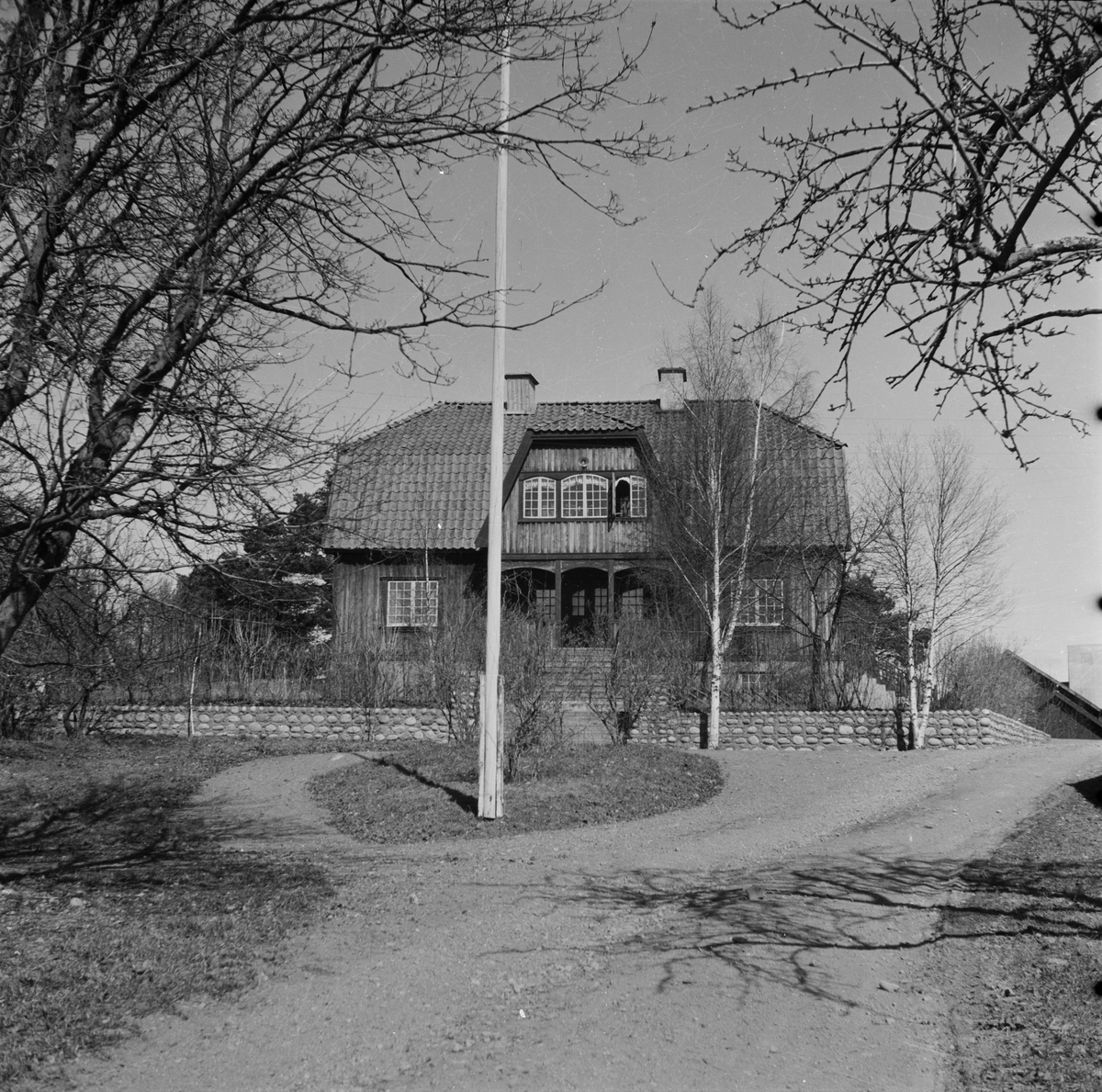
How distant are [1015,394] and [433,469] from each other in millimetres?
26388

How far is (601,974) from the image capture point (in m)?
6.01

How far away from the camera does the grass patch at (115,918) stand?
501 centimetres

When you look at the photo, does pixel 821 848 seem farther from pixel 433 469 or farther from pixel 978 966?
pixel 433 469

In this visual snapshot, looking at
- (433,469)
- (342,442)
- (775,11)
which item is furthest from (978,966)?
(433,469)

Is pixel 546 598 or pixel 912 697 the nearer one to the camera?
pixel 912 697

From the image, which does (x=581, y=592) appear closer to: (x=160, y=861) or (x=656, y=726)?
(x=656, y=726)

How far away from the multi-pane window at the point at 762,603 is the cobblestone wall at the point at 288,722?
7.15 meters

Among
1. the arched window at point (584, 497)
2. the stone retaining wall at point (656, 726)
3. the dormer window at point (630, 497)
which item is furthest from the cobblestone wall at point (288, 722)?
the dormer window at point (630, 497)

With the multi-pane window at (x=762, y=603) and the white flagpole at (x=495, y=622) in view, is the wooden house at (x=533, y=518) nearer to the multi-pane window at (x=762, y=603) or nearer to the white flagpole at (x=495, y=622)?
the multi-pane window at (x=762, y=603)

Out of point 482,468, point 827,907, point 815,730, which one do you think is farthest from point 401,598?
point 827,907

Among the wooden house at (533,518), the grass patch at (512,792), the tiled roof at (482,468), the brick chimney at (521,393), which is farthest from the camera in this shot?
the brick chimney at (521,393)

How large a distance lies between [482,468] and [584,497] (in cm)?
303

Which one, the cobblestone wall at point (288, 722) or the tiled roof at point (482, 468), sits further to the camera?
the tiled roof at point (482, 468)

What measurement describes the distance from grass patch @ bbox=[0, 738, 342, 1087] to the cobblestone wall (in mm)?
8408
